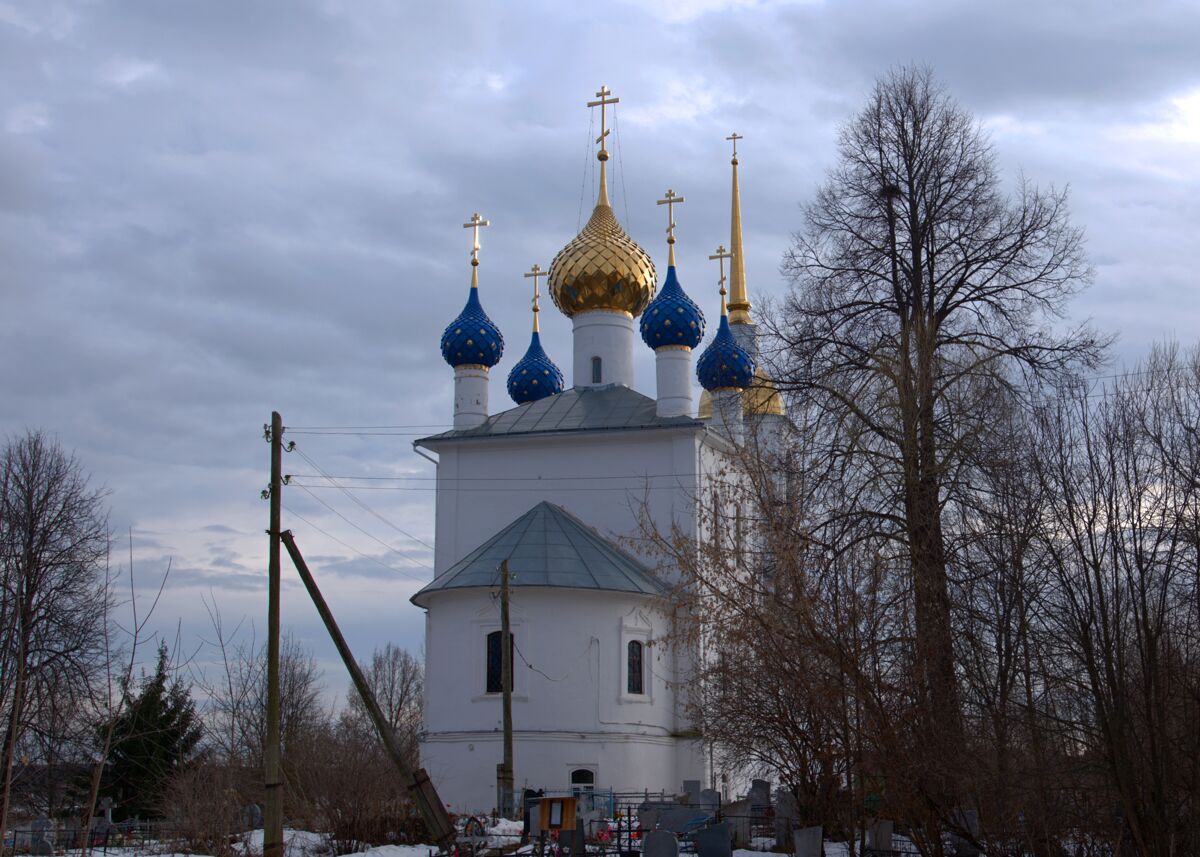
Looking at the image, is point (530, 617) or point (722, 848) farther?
point (530, 617)

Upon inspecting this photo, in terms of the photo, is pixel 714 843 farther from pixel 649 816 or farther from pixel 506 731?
pixel 506 731

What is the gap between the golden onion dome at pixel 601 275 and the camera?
3344 centimetres

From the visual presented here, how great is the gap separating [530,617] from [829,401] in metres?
12.6

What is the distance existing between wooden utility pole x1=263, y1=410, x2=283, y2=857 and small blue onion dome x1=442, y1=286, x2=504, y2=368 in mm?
15810

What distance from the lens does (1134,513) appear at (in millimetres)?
11477

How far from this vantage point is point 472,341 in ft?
105

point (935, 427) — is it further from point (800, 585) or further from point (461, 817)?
point (461, 817)

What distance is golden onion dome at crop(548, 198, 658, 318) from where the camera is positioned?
110 feet

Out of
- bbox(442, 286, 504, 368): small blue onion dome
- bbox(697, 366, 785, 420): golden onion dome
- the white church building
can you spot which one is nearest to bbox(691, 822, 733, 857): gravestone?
bbox(697, 366, 785, 420): golden onion dome

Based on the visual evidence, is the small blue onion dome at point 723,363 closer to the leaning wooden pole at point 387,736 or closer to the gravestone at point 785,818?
the gravestone at point 785,818

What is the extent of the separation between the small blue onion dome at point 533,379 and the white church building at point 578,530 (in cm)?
4

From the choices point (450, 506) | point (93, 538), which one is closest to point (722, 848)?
point (93, 538)

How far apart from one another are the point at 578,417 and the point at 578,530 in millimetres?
3270

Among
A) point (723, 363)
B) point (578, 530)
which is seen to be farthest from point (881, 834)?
point (723, 363)
